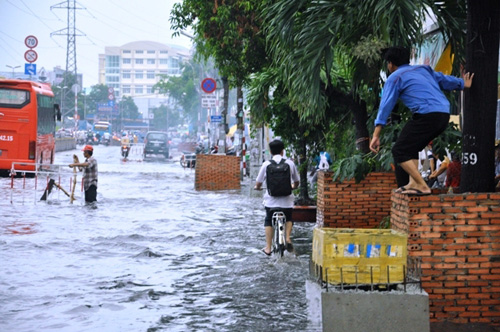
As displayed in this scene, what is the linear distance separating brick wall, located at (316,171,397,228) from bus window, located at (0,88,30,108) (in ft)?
72.4

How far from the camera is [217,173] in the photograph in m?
30.7

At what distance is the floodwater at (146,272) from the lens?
880cm

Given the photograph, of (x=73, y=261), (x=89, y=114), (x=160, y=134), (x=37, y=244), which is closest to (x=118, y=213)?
(x=37, y=244)

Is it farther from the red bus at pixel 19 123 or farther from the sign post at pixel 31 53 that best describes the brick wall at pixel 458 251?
the sign post at pixel 31 53

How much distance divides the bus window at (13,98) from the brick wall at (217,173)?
25.5 ft

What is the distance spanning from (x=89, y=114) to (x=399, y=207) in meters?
162

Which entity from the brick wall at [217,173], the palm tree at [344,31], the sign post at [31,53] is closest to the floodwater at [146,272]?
the palm tree at [344,31]

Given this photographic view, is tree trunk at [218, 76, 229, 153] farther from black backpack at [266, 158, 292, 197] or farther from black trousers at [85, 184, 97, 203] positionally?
black backpack at [266, 158, 292, 197]

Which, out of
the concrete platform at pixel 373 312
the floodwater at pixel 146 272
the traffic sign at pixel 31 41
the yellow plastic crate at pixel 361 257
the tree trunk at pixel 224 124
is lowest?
the floodwater at pixel 146 272

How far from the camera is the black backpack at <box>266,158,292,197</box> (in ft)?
40.9

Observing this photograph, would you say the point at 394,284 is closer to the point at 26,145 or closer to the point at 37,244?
the point at 37,244

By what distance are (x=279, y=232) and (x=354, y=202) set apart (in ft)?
5.89

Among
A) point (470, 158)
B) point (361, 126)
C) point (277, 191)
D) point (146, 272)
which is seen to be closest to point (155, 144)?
point (361, 126)

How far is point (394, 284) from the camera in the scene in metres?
7.36
